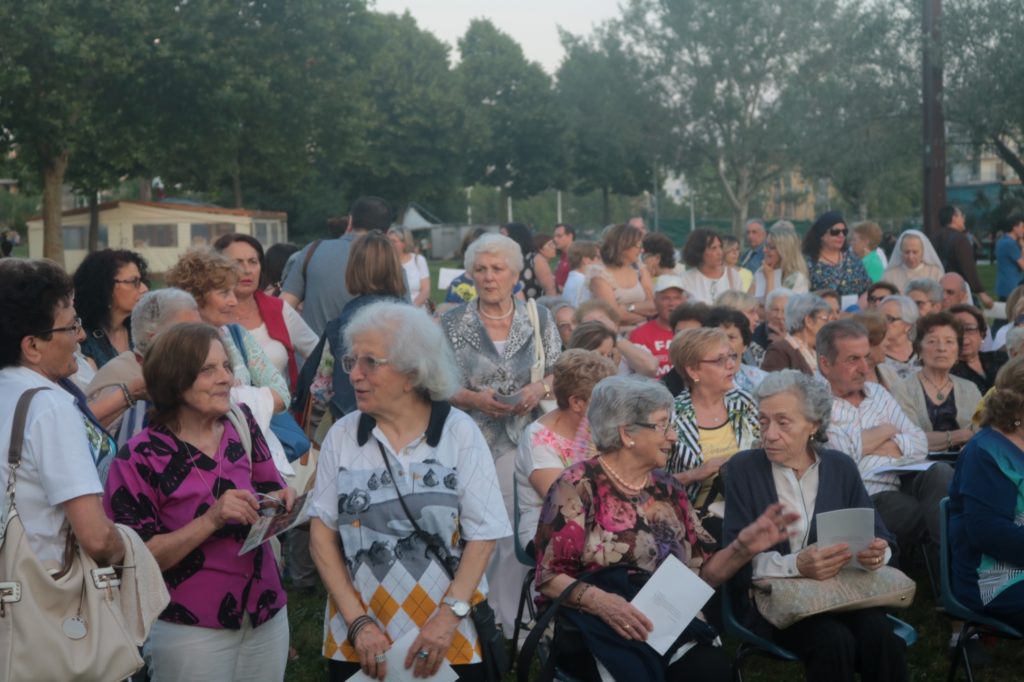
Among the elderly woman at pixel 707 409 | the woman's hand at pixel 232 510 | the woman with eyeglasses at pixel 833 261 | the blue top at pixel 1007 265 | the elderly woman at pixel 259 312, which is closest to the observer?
the woman's hand at pixel 232 510

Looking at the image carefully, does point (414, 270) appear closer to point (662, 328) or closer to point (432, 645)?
point (662, 328)

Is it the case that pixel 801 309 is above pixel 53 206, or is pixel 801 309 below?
below

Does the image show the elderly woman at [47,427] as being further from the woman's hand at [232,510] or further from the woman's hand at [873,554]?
the woman's hand at [873,554]

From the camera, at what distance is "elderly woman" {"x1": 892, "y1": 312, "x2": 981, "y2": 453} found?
7152 millimetres

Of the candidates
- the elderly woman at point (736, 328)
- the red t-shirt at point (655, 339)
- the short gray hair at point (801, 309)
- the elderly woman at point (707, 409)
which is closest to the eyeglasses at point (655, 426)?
the elderly woman at point (707, 409)

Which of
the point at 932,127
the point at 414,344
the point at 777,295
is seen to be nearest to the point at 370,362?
the point at 414,344

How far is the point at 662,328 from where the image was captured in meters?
8.24

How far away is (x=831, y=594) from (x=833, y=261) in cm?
615

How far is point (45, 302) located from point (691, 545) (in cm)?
247

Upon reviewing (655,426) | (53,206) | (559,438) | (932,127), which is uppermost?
(53,206)

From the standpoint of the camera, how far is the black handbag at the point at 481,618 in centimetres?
399

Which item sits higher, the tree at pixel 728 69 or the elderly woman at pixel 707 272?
the tree at pixel 728 69

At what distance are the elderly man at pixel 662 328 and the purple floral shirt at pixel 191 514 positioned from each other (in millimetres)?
4008

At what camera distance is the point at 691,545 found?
4.55 m
